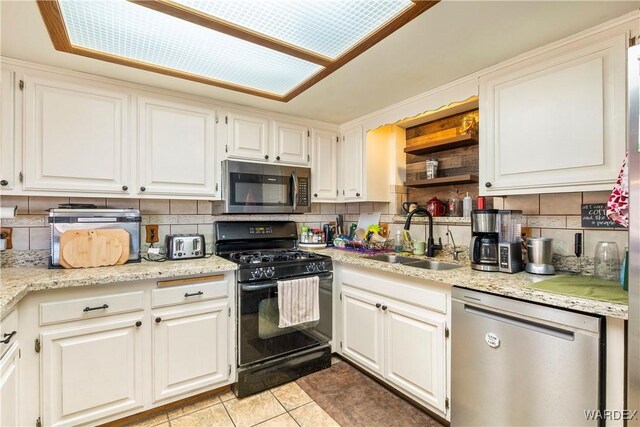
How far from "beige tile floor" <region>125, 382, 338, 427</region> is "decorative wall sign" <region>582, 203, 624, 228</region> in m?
1.80

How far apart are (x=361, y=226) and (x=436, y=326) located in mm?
1516

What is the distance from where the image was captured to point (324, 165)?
2973 mm

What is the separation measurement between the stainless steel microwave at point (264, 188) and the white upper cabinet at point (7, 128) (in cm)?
120

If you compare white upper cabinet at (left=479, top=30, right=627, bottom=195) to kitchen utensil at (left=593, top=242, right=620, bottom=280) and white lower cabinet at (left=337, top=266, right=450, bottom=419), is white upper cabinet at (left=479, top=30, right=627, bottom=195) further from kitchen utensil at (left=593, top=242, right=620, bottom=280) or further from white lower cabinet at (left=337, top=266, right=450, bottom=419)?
white lower cabinet at (left=337, top=266, right=450, bottom=419)

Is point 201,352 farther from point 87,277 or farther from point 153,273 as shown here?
point 87,277

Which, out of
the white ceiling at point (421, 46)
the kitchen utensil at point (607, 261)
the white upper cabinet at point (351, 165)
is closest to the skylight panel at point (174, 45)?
the white ceiling at point (421, 46)

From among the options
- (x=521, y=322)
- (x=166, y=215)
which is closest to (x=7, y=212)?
(x=166, y=215)

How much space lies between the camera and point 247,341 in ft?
6.73

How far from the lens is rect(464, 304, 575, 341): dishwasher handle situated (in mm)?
1225

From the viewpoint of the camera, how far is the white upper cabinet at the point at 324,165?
2902 millimetres

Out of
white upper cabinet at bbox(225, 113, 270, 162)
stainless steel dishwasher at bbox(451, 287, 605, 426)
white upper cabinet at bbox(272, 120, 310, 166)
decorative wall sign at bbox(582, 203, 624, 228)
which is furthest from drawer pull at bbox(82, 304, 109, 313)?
decorative wall sign at bbox(582, 203, 624, 228)

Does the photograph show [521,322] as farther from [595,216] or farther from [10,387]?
[10,387]

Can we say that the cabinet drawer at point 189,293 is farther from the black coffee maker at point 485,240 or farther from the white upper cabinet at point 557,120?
the white upper cabinet at point 557,120

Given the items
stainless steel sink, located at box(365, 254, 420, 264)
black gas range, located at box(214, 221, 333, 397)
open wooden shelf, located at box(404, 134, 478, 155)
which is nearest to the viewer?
black gas range, located at box(214, 221, 333, 397)
